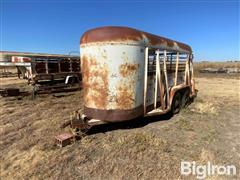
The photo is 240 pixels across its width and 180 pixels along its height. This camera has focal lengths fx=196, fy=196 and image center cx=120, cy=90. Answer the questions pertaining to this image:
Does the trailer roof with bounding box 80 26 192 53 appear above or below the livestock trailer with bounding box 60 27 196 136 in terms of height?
above

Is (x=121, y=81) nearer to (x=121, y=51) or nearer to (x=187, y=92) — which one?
(x=121, y=51)

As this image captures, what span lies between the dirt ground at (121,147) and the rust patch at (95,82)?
3.13 ft

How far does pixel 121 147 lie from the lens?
4.46m

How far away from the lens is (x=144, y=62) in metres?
5.06

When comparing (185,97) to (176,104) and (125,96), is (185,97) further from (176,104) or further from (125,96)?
(125,96)

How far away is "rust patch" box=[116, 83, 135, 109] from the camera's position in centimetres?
478

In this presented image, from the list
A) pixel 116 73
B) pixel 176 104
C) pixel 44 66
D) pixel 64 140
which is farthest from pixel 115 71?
pixel 44 66

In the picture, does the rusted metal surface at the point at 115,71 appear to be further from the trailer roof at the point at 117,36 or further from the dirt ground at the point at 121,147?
the dirt ground at the point at 121,147

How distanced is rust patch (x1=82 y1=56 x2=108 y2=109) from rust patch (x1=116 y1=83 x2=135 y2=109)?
32 centimetres

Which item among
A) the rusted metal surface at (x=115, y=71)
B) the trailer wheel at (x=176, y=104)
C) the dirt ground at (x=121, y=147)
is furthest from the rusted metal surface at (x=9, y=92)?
the trailer wheel at (x=176, y=104)

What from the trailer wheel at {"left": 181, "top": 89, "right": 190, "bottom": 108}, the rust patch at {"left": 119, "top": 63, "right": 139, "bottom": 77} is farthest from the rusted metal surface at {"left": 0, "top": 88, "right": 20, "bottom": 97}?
the trailer wheel at {"left": 181, "top": 89, "right": 190, "bottom": 108}

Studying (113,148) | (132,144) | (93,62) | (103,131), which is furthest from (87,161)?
(93,62)

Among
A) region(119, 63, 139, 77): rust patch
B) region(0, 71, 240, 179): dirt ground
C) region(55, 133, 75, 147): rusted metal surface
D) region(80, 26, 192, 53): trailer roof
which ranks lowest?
region(0, 71, 240, 179): dirt ground

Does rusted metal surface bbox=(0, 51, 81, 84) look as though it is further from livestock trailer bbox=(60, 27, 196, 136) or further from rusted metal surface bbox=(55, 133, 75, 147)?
rusted metal surface bbox=(55, 133, 75, 147)
